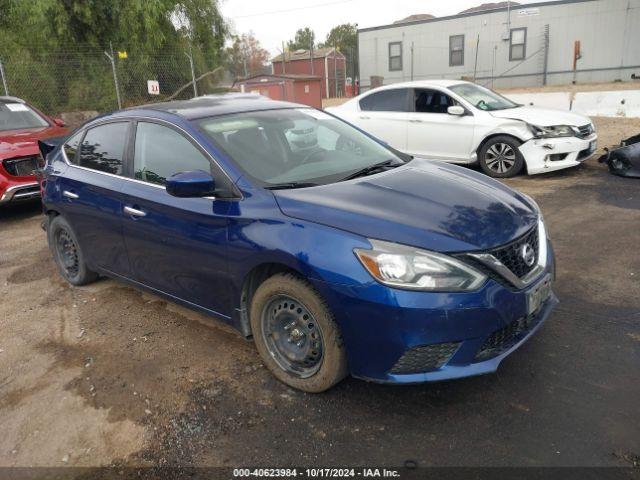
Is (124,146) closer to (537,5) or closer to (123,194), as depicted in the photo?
(123,194)

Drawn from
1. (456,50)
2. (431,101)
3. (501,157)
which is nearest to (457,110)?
(431,101)

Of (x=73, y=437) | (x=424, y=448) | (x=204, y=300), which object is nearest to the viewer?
(x=424, y=448)

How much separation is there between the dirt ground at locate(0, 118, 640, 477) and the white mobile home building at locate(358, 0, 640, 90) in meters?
25.3

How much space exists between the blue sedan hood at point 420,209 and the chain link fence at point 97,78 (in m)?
12.3

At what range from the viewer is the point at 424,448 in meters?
2.59

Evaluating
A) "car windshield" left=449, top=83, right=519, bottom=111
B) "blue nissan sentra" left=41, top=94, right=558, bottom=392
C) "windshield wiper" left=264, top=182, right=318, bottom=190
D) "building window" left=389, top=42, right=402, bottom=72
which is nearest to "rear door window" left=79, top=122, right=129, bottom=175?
"blue nissan sentra" left=41, top=94, right=558, bottom=392

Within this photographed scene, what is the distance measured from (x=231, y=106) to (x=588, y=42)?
27.0 m

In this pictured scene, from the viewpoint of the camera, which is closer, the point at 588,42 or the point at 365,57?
the point at 588,42

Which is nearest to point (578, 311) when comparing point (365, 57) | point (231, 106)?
point (231, 106)

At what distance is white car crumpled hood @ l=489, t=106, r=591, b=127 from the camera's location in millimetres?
7883

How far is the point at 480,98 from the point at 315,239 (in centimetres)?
696

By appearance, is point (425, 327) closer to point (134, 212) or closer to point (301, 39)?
point (134, 212)

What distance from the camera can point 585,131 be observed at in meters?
8.08

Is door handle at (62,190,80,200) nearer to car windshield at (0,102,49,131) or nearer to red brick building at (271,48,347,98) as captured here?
car windshield at (0,102,49,131)
